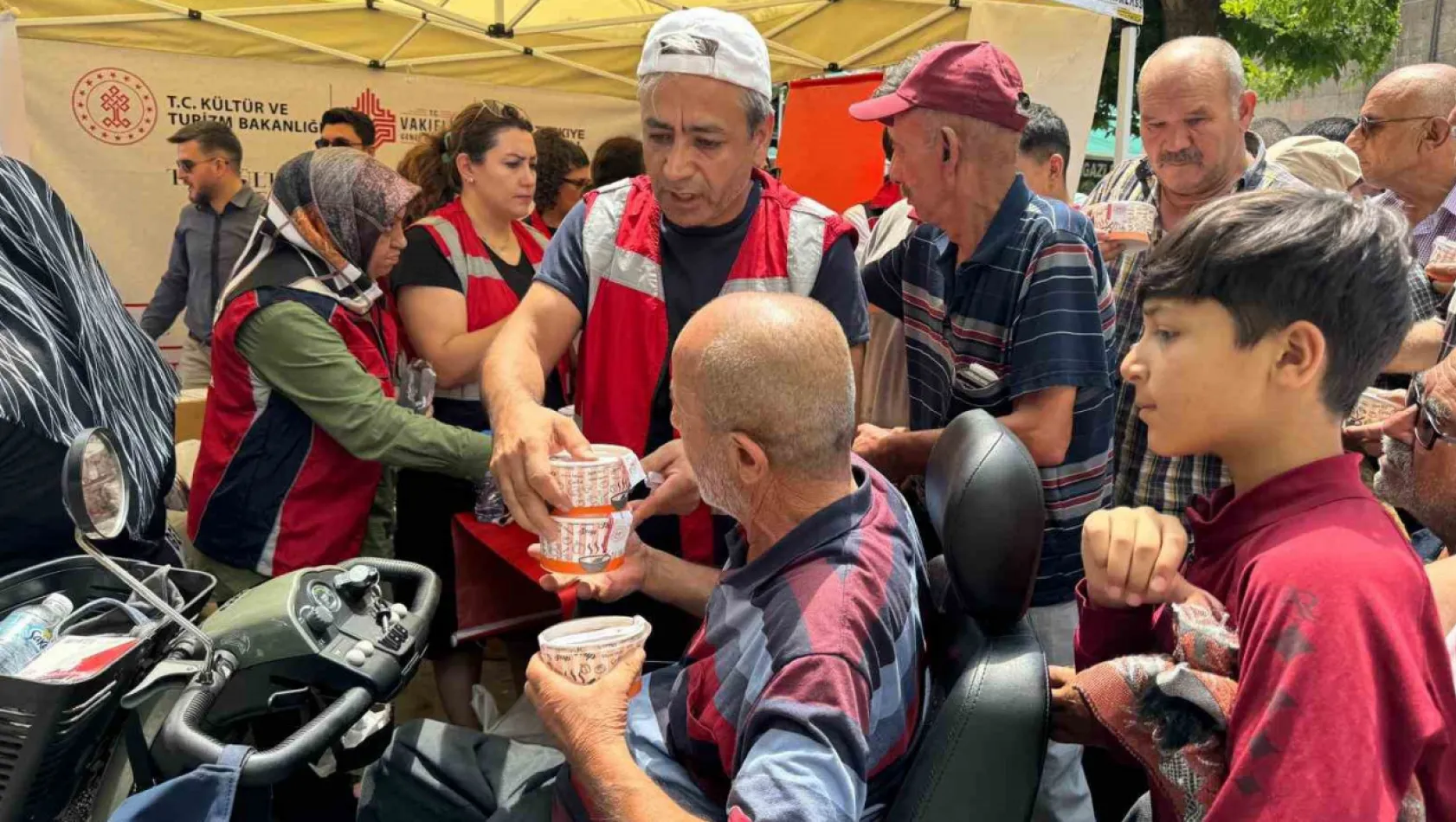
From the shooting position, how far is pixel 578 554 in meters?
2.04

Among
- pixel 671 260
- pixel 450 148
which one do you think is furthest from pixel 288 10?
pixel 671 260

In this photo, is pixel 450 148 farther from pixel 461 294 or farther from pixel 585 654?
pixel 585 654

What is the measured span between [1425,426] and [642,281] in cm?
154

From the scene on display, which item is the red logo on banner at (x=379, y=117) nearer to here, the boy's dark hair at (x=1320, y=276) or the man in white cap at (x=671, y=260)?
the man in white cap at (x=671, y=260)

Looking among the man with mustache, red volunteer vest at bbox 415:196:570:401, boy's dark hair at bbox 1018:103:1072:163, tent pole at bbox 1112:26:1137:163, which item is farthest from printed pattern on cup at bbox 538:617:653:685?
tent pole at bbox 1112:26:1137:163

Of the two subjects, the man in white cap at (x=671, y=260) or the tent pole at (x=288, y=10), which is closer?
the man in white cap at (x=671, y=260)

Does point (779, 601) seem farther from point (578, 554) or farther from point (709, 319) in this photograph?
point (578, 554)

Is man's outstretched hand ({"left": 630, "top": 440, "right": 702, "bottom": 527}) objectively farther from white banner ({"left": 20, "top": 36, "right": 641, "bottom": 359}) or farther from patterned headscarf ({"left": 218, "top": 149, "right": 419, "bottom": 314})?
white banner ({"left": 20, "top": 36, "right": 641, "bottom": 359})

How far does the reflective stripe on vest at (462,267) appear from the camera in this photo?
12.1ft

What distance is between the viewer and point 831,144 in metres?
7.71

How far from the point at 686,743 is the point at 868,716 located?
33 centimetres

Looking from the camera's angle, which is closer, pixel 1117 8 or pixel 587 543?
pixel 587 543

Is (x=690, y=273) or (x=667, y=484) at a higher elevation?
(x=690, y=273)

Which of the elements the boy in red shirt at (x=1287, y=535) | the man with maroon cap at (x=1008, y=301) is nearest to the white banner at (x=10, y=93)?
the man with maroon cap at (x=1008, y=301)
